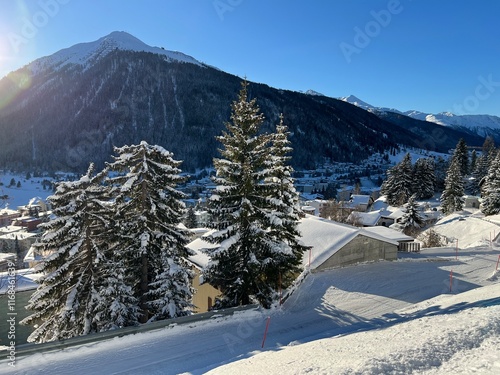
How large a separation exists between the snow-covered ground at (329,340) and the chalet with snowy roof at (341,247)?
2.02m

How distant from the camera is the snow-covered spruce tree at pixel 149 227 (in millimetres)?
12711

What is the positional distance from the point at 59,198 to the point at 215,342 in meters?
8.38

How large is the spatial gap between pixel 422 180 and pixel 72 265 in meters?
71.4

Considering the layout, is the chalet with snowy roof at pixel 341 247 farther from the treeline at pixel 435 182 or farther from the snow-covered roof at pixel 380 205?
the snow-covered roof at pixel 380 205

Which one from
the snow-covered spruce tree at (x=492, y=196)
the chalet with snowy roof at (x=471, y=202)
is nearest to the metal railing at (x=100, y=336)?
the snow-covered spruce tree at (x=492, y=196)

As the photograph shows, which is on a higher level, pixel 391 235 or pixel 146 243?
pixel 146 243

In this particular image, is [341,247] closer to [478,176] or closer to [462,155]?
[478,176]

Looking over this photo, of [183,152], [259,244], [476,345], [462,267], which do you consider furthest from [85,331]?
[183,152]

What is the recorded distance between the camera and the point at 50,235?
480 inches

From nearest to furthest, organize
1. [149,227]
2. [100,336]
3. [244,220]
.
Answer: [100,336] < [149,227] < [244,220]

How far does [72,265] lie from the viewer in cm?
1265

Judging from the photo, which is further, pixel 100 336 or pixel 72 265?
pixel 72 265

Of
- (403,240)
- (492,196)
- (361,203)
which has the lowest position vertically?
(403,240)

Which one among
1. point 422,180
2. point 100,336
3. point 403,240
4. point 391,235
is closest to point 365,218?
point 422,180
